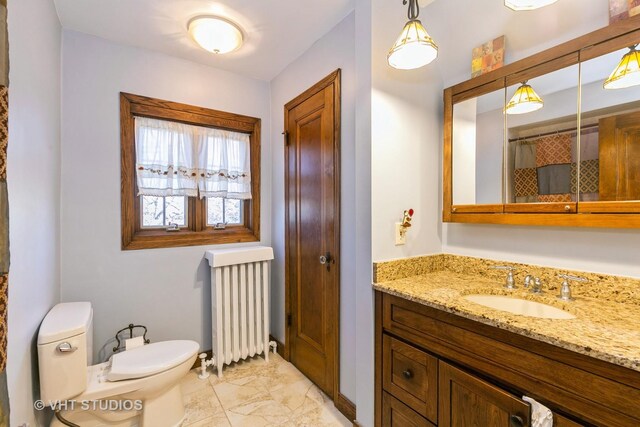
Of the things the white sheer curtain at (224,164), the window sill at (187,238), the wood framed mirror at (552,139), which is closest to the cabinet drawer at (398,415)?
the wood framed mirror at (552,139)

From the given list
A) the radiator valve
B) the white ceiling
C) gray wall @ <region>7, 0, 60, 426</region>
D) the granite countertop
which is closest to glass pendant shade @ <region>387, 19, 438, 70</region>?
the white ceiling

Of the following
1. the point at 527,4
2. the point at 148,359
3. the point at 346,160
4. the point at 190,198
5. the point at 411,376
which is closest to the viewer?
the point at 527,4

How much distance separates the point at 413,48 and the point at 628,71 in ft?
2.69

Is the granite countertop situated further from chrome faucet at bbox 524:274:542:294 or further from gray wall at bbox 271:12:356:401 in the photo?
gray wall at bbox 271:12:356:401

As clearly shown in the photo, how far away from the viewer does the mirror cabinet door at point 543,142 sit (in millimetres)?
1261

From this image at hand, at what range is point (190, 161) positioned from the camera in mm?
2258

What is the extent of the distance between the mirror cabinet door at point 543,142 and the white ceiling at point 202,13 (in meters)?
1.11

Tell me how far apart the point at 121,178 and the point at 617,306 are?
2.78m

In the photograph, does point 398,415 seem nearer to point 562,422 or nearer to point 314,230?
point 562,422

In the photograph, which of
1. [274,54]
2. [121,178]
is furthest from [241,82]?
[121,178]

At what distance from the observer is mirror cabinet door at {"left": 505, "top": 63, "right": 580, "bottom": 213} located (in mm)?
1261

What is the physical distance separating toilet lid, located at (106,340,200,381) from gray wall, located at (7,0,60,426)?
0.33m

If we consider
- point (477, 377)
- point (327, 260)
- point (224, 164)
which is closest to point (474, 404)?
point (477, 377)

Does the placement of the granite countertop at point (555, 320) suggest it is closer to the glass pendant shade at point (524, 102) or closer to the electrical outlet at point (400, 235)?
the electrical outlet at point (400, 235)
